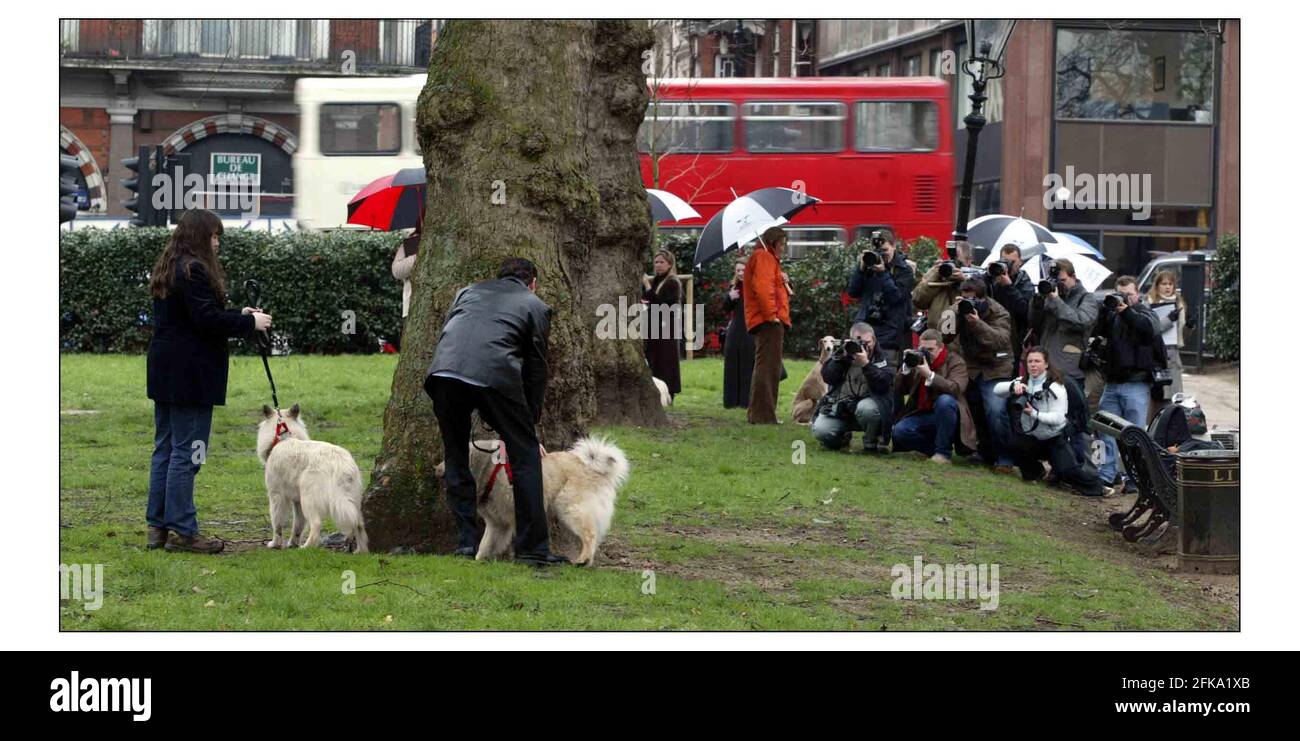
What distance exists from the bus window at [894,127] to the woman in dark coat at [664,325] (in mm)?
10544

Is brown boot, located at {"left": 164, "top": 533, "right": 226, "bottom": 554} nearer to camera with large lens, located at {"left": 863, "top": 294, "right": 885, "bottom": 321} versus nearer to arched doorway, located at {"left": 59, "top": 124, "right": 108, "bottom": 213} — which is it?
camera with large lens, located at {"left": 863, "top": 294, "right": 885, "bottom": 321}

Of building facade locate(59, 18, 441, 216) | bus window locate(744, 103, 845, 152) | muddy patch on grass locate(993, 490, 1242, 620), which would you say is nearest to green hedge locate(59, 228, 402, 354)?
bus window locate(744, 103, 845, 152)

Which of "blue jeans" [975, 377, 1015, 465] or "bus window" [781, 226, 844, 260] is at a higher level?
"bus window" [781, 226, 844, 260]

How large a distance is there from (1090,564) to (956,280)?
499 cm

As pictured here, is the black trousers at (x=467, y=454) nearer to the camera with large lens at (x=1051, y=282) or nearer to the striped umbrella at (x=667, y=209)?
the camera with large lens at (x=1051, y=282)

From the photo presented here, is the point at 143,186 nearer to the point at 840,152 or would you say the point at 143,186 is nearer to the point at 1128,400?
the point at 840,152

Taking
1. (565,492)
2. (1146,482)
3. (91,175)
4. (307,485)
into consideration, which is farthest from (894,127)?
(91,175)

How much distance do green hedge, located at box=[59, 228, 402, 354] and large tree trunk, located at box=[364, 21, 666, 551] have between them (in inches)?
536

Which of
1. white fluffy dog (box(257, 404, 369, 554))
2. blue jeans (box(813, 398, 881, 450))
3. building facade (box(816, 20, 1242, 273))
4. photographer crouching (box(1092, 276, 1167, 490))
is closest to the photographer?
white fluffy dog (box(257, 404, 369, 554))

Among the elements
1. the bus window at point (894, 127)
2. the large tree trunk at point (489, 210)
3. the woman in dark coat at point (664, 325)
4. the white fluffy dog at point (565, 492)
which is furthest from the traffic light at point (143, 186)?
the white fluffy dog at point (565, 492)

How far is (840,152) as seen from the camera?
2862cm

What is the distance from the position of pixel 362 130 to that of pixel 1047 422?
17608mm

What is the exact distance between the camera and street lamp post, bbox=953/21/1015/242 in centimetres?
1569
